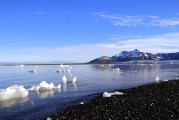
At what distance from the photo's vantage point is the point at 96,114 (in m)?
19.8

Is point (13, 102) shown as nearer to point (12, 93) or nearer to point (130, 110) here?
point (12, 93)

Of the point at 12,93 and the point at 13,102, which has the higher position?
the point at 12,93

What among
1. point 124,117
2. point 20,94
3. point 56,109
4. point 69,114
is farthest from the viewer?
point 20,94

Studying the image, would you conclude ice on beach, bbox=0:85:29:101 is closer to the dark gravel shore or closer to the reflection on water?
the reflection on water

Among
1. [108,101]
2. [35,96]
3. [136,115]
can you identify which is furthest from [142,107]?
[35,96]

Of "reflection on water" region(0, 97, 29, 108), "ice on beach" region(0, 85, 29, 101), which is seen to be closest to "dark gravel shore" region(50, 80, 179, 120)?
"reflection on water" region(0, 97, 29, 108)

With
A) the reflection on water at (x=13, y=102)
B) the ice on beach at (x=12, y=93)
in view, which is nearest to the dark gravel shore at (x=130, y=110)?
Result: the reflection on water at (x=13, y=102)

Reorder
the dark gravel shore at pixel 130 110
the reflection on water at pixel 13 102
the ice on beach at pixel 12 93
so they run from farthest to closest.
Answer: the ice on beach at pixel 12 93 < the reflection on water at pixel 13 102 < the dark gravel shore at pixel 130 110

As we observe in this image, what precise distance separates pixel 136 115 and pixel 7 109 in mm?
10982

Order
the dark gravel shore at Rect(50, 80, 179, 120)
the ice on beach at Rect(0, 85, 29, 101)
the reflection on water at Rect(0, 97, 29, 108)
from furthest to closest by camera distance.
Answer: the ice on beach at Rect(0, 85, 29, 101) < the reflection on water at Rect(0, 97, 29, 108) < the dark gravel shore at Rect(50, 80, 179, 120)

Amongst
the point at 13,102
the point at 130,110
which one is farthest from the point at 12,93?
the point at 130,110

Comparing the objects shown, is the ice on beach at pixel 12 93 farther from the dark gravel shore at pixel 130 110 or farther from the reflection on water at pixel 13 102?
the dark gravel shore at pixel 130 110

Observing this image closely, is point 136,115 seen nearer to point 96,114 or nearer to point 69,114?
point 96,114

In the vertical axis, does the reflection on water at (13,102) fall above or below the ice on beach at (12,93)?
below
